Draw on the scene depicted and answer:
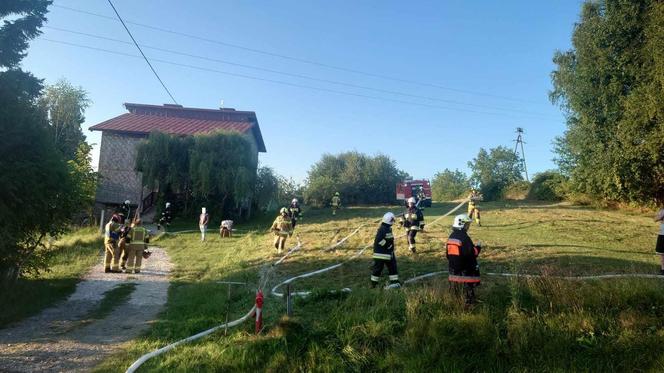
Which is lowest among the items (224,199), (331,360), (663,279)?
(331,360)

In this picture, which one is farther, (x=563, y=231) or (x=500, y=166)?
(x=500, y=166)

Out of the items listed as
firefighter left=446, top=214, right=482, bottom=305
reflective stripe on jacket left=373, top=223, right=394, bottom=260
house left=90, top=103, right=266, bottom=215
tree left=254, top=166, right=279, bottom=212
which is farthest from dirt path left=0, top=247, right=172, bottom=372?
house left=90, top=103, right=266, bottom=215

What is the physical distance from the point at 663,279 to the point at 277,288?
23.7ft

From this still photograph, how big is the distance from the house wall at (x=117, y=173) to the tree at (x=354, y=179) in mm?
14281

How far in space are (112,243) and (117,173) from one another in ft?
66.1

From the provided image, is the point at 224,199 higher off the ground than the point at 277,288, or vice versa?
the point at 224,199

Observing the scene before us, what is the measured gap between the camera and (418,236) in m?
14.7

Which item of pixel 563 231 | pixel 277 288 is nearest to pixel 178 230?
pixel 277 288

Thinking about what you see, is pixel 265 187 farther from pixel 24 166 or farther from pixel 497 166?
pixel 497 166

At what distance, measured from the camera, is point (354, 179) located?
134ft

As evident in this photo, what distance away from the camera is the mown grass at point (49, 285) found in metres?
8.01

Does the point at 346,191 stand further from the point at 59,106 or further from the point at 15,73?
the point at 15,73

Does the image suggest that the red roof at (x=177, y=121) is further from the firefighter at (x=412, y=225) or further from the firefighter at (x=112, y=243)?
the firefighter at (x=412, y=225)

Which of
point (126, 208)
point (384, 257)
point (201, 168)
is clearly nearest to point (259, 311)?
point (384, 257)
